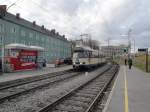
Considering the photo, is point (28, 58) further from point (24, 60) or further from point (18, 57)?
point (18, 57)

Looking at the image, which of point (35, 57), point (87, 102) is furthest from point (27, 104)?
point (35, 57)

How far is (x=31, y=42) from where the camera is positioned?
265 ft

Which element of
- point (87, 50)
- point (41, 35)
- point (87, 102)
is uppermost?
point (41, 35)

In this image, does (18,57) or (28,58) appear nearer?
(18,57)

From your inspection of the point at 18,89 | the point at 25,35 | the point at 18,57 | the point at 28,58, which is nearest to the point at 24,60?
the point at 18,57

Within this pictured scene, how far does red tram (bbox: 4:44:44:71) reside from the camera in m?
30.3

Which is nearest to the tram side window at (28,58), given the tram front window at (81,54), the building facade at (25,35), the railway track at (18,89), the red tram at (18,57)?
the red tram at (18,57)

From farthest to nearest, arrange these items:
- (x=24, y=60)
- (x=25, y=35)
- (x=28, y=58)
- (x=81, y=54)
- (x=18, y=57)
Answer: (x=25, y=35), (x=81, y=54), (x=28, y=58), (x=24, y=60), (x=18, y=57)

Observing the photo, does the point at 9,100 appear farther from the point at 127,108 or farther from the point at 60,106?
the point at 127,108

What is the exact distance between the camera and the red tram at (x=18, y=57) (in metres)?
30.3

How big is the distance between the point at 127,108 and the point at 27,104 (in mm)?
4273

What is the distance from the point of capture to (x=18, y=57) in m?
31.5

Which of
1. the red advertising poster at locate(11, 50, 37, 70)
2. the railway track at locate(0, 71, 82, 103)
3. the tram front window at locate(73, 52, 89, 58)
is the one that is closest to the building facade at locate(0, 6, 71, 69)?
the red advertising poster at locate(11, 50, 37, 70)

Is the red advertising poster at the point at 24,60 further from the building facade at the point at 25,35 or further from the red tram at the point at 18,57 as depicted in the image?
the building facade at the point at 25,35
